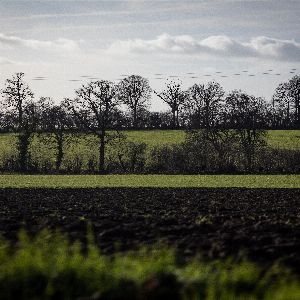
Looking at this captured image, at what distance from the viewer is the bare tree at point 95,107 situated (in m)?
57.1

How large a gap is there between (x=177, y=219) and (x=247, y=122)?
145 ft

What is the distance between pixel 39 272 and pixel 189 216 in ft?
33.5

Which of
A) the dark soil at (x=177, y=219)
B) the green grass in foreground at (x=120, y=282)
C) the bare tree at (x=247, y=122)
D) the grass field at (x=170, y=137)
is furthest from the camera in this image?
the grass field at (x=170, y=137)

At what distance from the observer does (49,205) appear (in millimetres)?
21109

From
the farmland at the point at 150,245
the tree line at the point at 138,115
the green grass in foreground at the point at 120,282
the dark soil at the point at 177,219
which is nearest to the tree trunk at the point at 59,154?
the tree line at the point at 138,115

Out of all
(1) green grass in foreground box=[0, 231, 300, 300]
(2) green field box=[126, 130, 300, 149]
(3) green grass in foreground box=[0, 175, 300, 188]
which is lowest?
(3) green grass in foreground box=[0, 175, 300, 188]

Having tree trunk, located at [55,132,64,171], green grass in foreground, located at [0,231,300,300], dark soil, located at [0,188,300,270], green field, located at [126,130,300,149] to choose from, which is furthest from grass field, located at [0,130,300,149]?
green grass in foreground, located at [0,231,300,300]

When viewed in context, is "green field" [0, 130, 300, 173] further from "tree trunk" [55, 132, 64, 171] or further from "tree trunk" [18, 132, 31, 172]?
"tree trunk" [18, 132, 31, 172]

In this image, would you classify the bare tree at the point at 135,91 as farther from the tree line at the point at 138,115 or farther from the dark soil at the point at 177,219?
the dark soil at the point at 177,219

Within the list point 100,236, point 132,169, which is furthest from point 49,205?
point 132,169

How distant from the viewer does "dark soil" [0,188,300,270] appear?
1117 cm

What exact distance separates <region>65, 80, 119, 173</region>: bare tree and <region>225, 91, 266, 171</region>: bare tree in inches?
511

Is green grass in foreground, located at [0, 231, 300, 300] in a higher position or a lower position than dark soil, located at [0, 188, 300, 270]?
higher

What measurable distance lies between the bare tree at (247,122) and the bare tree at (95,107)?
42.6 feet
